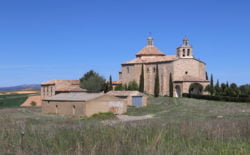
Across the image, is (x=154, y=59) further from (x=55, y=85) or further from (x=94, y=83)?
(x=55, y=85)

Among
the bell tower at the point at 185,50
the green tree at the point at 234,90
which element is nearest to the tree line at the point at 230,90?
the green tree at the point at 234,90

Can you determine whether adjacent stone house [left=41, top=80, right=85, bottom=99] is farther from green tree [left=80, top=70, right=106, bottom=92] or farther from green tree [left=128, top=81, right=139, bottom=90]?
green tree [left=128, top=81, right=139, bottom=90]

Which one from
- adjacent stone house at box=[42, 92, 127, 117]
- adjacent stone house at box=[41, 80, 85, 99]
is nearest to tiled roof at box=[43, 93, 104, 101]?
adjacent stone house at box=[42, 92, 127, 117]

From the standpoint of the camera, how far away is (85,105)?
37.4m

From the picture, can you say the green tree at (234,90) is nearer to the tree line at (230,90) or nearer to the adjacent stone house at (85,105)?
the tree line at (230,90)

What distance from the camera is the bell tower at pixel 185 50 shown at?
54250 mm

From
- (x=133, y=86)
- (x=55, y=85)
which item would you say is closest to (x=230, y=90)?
(x=133, y=86)

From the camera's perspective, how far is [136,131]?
862cm

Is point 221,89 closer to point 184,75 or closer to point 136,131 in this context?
point 184,75

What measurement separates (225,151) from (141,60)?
5144cm

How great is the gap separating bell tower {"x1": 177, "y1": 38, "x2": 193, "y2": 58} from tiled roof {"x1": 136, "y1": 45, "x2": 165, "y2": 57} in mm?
8356

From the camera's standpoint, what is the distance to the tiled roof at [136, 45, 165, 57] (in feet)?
205

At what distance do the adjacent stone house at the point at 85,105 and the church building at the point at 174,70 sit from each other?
1452cm

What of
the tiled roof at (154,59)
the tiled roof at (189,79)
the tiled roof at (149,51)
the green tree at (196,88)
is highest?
the tiled roof at (149,51)
